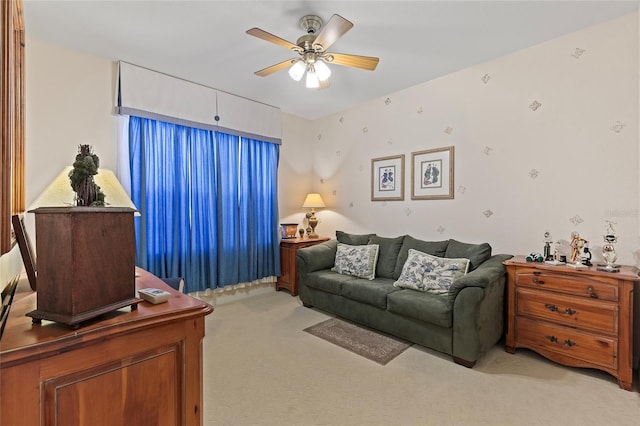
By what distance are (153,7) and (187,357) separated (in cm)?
246

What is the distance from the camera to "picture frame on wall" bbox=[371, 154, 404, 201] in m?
3.88

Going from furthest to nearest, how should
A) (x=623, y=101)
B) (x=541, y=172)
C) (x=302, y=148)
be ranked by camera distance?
(x=302, y=148), (x=541, y=172), (x=623, y=101)

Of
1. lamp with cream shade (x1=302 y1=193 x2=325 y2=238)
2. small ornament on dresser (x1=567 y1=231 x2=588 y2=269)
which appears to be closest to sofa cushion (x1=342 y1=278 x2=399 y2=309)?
small ornament on dresser (x1=567 y1=231 x2=588 y2=269)

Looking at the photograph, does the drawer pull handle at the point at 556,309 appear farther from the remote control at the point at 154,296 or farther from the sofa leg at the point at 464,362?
the remote control at the point at 154,296

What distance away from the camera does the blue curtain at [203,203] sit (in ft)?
10.5

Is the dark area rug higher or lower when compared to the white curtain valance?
lower

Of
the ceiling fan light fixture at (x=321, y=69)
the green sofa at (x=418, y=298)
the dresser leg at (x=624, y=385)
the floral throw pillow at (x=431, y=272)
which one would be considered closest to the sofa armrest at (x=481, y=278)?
the green sofa at (x=418, y=298)

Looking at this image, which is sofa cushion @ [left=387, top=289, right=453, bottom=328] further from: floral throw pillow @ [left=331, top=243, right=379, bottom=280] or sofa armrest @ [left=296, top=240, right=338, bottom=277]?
sofa armrest @ [left=296, top=240, right=338, bottom=277]

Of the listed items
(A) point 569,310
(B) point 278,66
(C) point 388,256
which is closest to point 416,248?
(C) point 388,256

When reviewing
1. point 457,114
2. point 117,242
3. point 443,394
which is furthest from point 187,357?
point 457,114

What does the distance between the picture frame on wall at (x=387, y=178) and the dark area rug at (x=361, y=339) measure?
1.71 meters

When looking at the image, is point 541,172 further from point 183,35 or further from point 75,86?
point 75,86

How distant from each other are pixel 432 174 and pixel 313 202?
182 centimetres

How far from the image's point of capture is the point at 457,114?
10.9ft
